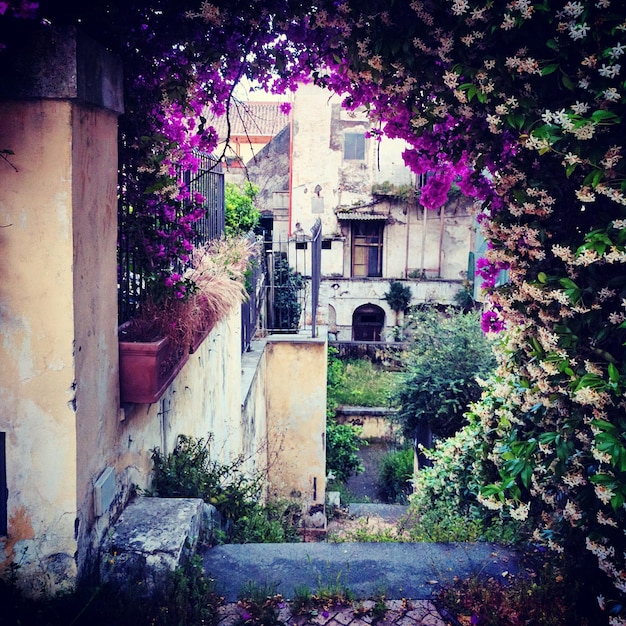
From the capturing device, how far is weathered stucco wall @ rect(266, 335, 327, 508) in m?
8.66

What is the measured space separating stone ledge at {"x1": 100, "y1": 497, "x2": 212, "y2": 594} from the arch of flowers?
1.26 meters

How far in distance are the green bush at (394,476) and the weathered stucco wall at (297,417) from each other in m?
3.22

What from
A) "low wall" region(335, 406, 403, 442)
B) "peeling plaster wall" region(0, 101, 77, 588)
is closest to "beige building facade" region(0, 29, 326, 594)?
"peeling plaster wall" region(0, 101, 77, 588)

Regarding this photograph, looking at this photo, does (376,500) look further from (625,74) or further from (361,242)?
(361,242)

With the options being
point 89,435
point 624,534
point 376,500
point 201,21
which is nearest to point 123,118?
point 201,21

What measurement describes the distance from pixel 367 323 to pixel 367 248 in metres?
3.00

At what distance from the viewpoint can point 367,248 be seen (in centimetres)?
2500

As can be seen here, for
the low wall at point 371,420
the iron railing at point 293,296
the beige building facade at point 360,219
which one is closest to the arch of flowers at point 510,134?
the iron railing at point 293,296

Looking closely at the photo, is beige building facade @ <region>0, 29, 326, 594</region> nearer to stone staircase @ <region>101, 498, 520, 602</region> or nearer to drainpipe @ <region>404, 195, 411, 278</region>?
stone staircase @ <region>101, 498, 520, 602</region>

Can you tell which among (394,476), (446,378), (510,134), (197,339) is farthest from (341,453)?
(510,134)

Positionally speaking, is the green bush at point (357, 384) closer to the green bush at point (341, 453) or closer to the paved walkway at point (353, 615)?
the green bush at point (341, 453)

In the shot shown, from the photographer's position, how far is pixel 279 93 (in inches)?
141

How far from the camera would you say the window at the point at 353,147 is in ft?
76.9

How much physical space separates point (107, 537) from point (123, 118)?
210 centimetres
